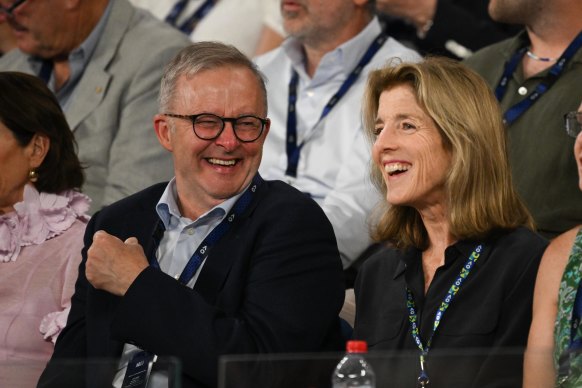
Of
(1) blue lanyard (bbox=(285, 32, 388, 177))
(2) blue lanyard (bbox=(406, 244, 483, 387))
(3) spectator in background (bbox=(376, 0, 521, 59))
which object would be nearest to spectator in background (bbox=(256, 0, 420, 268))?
(1) blue lanyard (bbox=(285, 32, 388, 177))

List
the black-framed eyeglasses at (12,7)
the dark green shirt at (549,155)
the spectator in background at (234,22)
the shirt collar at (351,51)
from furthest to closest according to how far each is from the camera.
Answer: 1. the spectator in background at (234,22)
2. the black-framed eyeglasses at (12,7)
3. the shirt collar at (351,51)
4. the dark green shirt at (549,155)

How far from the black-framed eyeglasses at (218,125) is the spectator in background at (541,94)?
3.48 ft

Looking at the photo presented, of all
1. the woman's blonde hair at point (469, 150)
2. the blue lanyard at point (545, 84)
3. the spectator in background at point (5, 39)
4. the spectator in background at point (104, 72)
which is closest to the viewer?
the woman's blonde hair at point (469, 150)

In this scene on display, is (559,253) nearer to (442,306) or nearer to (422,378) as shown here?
(442,306)

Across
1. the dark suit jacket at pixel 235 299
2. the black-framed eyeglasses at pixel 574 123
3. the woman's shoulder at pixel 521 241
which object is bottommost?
the dark suit jacket at pixel 235 299

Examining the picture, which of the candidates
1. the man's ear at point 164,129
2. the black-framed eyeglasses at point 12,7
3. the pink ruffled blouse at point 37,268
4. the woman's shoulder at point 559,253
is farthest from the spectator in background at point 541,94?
the black-framed eyeglasses at point 12,7

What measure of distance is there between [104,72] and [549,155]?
176cm

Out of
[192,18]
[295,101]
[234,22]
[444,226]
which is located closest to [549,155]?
[444,226]

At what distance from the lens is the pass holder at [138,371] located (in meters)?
2.74

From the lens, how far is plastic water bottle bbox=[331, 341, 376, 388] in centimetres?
213

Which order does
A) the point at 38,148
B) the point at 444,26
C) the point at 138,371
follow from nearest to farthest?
the point at 138,371
the point at 38,148
the point at 444,26

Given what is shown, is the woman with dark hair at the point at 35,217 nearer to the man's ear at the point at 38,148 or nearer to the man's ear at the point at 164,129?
the man's ear at the point at 38,148

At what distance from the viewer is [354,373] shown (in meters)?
2.15

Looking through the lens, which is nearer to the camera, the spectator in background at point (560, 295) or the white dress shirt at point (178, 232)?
the spectator in background at point (560, 295)
